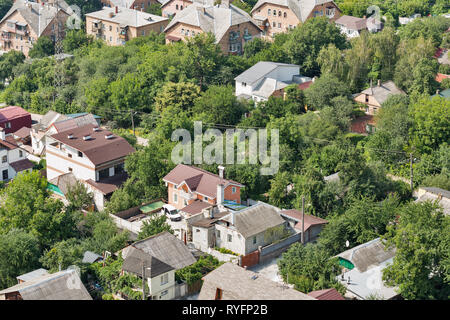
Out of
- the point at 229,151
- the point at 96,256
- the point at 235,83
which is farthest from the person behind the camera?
the point at 235,83

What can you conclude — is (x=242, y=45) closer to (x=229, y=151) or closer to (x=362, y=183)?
(x=229, y=151)

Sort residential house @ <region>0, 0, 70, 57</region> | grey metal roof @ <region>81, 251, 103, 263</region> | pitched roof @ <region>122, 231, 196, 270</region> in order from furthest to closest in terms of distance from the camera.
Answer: residential house @ <region>0, 0, 70, 57</region>, grey metal roof @ <region>81, 251, 103, 263</region>, pitched roof @ <region>122, 231, 196, 270</region>

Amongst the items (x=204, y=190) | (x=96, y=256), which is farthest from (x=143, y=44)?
(x=96, y=256)

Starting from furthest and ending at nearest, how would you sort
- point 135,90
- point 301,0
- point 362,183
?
point 301,0
point 135,90
point 362,183

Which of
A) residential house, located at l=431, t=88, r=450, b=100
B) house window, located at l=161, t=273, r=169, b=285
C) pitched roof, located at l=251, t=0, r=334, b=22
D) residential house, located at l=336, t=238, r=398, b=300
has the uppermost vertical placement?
pitched roof, located at l=251, t=0, r=334, b=22

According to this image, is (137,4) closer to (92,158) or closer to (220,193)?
A: (92,158)

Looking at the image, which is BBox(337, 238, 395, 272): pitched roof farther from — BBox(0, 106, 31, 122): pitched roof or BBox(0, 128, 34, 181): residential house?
BBox(0, 106, 31, 122): pitched roof

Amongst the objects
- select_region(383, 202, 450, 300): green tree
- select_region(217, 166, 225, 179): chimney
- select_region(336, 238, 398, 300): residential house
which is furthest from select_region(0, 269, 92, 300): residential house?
select_region(383, 202, 450, 300): green tree

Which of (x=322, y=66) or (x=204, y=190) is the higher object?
(x=322, y=66)

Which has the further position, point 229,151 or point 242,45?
point 242,45
